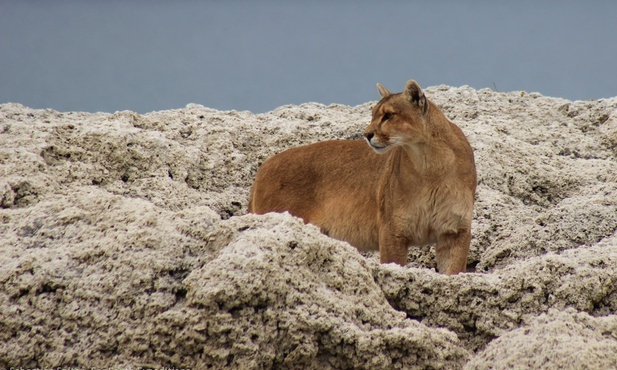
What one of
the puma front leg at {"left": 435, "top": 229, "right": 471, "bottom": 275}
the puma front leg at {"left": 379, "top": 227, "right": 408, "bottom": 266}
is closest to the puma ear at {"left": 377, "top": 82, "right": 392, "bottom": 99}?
the puma front leg at {"left": 379, "top": 227, "right": 408, "bottom": 266}

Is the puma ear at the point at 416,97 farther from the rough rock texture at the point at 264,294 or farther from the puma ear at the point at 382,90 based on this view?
the rough rock texture at the point at 264,294

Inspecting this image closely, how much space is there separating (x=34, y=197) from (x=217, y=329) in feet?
12.3

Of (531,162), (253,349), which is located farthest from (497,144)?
(253,349)

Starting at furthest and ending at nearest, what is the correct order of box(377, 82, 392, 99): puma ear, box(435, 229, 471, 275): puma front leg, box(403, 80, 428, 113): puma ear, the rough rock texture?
box(377, 82, 392, 99): puma ear < box(403, 80, 428, 113): puma ear < box(435, 229, 471, 275): puma front leg < the rough rock texture

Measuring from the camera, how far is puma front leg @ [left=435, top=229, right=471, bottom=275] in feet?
27.2

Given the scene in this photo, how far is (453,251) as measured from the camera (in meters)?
8.36

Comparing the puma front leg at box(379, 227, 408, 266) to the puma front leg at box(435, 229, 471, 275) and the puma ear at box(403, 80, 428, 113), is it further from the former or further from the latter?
the puma ear at box(403, 80, 428, 113)

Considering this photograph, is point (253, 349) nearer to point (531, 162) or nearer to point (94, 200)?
point (94, 200)

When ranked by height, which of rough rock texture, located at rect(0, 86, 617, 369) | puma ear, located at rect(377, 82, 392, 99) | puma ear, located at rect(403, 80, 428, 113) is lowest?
rough rock texture, located at rect(0, 86, 617, 369)

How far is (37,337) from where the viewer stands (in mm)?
5219

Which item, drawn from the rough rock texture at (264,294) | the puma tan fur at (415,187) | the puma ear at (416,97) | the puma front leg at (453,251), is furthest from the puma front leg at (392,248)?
the puma ear at (416,97)

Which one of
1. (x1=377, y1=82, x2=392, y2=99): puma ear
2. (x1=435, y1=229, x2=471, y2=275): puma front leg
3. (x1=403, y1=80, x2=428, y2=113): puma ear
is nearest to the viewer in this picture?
(x1=435, y1=229, x2=471, y2=275): puma front leg

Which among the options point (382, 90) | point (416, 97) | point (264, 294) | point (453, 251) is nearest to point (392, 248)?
point (453, 251)

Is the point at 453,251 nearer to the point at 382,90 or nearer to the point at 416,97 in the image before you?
the point at 416,97
